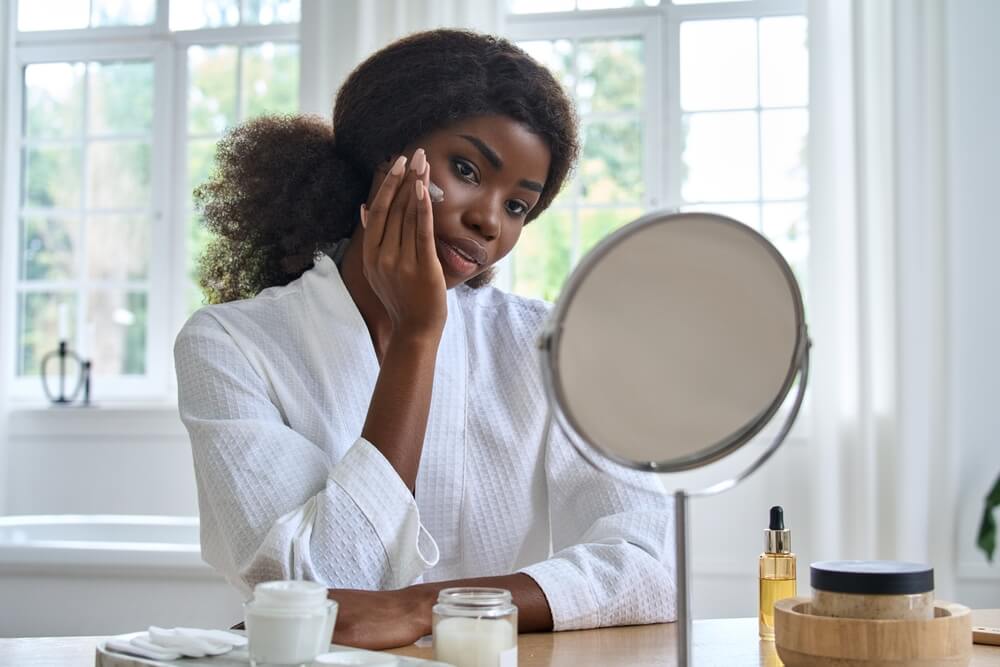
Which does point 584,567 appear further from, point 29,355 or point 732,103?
point 29,355

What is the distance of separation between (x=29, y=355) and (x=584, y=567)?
356 centimetres

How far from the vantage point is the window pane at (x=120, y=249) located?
4.26 meters

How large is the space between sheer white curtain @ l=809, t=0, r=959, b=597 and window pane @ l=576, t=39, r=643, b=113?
674 millimetres

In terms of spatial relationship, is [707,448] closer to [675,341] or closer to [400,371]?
[675,341]

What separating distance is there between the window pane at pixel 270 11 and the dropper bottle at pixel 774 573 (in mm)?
3458

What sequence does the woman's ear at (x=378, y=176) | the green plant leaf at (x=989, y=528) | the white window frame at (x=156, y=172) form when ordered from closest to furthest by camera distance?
1. the woman's ear at (x=378, y=176)
2. the green plant leaf at (x=989, y=528)
3. the white window frame at (x=156, y=172)

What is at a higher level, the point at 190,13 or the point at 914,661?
the point at 190,13

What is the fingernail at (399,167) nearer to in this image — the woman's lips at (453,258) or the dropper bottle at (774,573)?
the woman's lips at (453,258)

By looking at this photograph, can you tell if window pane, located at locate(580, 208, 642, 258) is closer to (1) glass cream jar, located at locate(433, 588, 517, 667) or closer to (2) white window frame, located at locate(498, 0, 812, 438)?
(2) white window frame, located at locate(498, 0, 812, 438)

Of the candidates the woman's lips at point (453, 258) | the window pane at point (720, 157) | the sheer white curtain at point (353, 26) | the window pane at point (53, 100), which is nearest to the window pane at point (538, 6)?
the sheer white curtain at point (353, 26)

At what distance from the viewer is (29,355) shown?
4301 mm

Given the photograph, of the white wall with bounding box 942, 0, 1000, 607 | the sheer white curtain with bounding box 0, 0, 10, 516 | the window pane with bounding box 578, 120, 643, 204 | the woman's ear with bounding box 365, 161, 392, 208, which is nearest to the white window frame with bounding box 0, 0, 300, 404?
the sheer white curtain with bounding box 0, 0, 10, 516

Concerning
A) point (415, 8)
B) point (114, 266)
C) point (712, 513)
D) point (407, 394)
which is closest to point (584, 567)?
point (407, 394)

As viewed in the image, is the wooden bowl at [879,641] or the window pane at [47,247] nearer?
the wooden bowl at [879,641]
